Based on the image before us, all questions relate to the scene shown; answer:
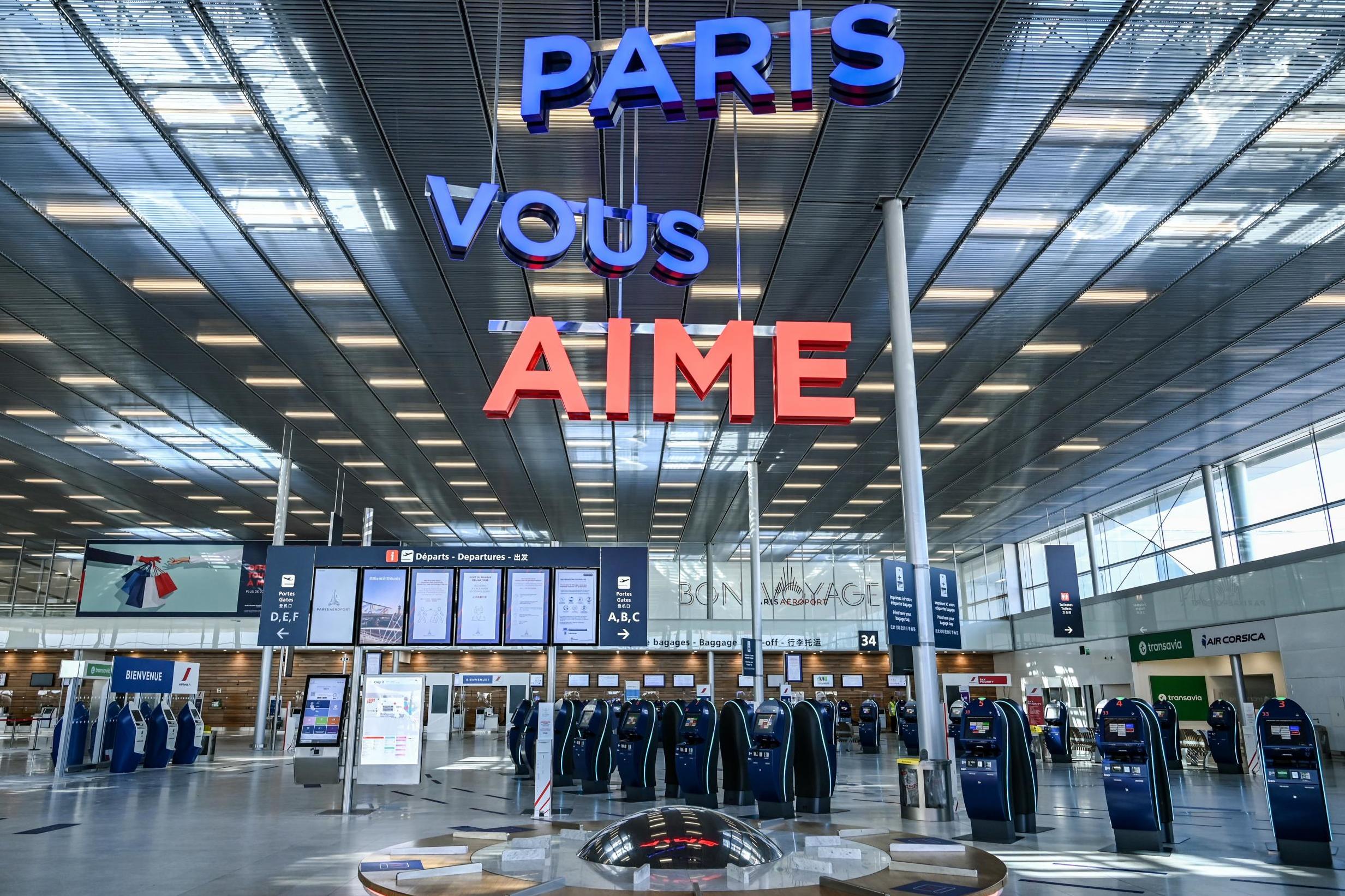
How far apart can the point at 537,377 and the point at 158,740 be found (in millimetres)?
15221

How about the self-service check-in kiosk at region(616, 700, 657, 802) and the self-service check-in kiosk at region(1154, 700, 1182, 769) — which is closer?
the self-service check-in kiosk at region(616, 700, 657, 802)

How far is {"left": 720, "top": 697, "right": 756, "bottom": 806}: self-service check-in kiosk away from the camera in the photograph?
38.4ft

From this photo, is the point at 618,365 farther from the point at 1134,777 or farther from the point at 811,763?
the point at 1134,777

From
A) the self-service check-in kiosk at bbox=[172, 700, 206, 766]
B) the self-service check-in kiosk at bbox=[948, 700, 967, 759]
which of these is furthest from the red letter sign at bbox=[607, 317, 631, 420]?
the self-service check-in kiosk at bbox=[172, 700, 206, 766]

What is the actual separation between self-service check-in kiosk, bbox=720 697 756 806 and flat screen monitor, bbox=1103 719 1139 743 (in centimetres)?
438

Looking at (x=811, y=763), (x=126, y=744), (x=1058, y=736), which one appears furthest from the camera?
(x=1058, y=736)

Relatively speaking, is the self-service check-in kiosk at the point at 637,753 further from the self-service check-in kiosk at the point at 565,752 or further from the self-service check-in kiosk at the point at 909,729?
the self-service check-in kiosk at the point at 909,729

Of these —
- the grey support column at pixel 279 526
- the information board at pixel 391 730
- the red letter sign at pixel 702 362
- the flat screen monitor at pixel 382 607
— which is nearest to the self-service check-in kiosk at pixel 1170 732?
the red letter sign at pixel 702 362

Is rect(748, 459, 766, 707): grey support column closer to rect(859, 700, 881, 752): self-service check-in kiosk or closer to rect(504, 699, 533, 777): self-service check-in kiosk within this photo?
rect(504, 699, 533, 777): self-service check-in kiosk

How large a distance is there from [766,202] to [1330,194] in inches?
256

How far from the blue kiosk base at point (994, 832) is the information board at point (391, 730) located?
675 centimetres

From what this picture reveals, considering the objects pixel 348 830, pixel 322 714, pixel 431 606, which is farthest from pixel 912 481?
pixel 322 714

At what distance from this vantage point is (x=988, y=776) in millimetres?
8961

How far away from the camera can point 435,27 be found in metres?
8.02
